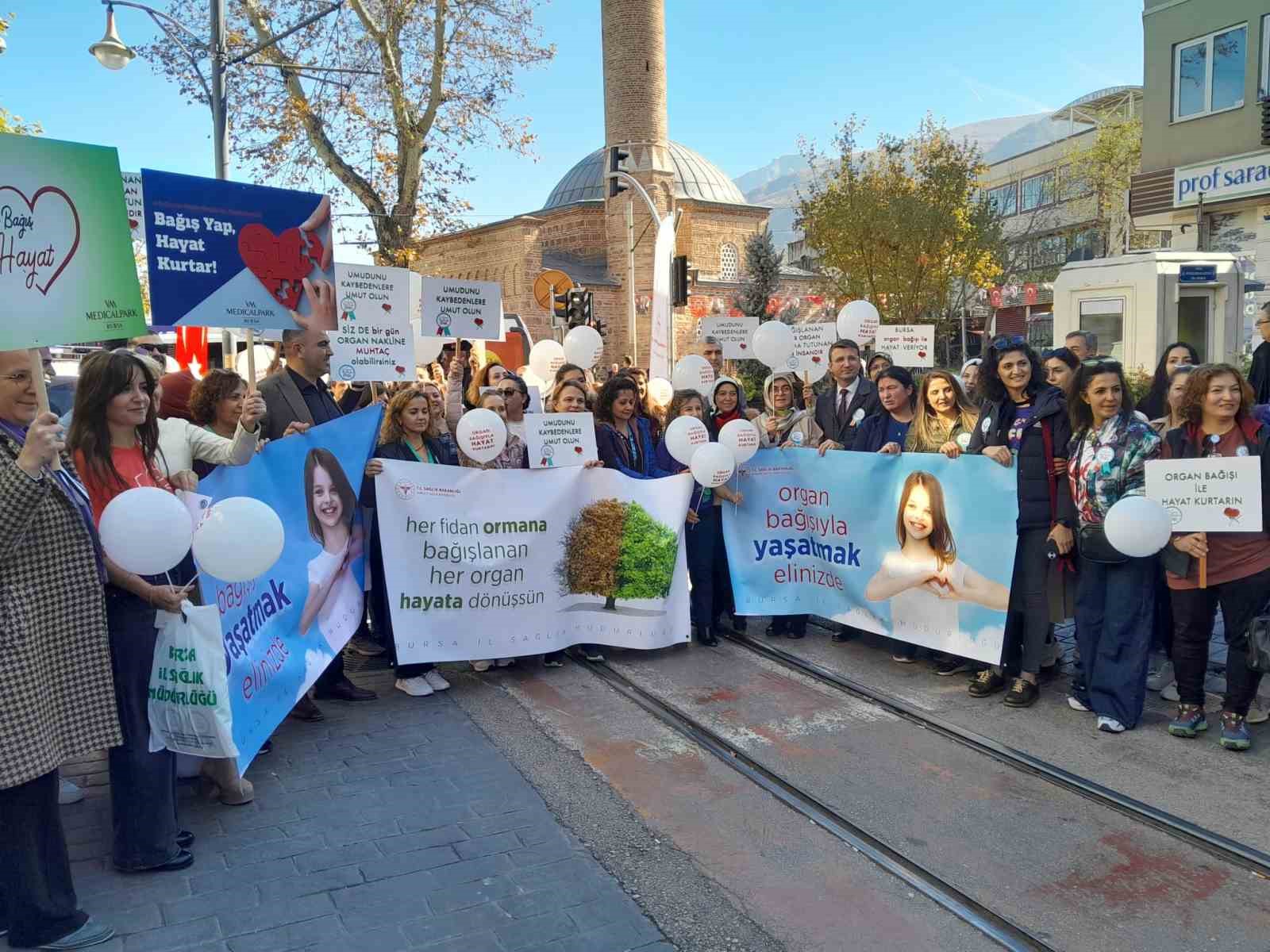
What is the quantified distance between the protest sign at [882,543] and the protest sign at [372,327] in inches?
105

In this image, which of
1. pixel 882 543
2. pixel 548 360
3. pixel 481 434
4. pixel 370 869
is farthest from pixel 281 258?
pixel 548 360

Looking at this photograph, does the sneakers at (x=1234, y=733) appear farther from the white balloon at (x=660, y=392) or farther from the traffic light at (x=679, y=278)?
the traffic light at (x=679, y=278)

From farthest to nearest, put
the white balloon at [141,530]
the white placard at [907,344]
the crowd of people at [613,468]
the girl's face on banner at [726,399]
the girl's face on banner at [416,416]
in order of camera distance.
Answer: the white placard at [907,344] < the girl's face on banner at [726,399] < the girl's face on banner at [416,416] < the white balloon at [141,530] < the crowd of people at [613,468]

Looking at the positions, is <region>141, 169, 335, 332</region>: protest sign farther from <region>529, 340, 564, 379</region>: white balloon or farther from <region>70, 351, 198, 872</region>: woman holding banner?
<region>529, 340, 564, 379</region>: white balloon

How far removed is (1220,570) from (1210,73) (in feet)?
73.6

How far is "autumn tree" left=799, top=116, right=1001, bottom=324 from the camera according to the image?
29734 mm

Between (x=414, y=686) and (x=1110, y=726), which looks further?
(x=414, y=686)

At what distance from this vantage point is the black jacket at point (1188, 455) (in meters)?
4.96

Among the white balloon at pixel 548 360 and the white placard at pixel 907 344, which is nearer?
the white placard at pixel 907 344

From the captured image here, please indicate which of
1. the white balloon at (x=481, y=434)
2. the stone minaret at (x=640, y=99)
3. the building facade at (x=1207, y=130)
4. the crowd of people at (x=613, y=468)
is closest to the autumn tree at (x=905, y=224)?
the building facade at (x=1207, y=130)

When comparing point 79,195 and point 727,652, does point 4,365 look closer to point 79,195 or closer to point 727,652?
point 79,195

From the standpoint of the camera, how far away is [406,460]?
6207 mm

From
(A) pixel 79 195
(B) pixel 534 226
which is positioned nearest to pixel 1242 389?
(A) pixel 79 195

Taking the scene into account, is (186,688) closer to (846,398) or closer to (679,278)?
(846,398)
